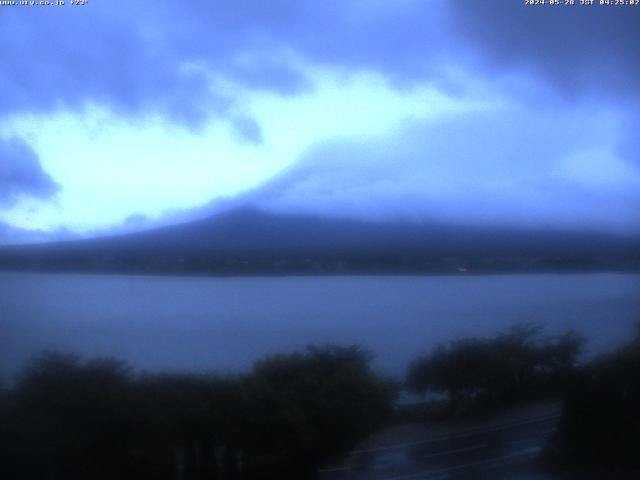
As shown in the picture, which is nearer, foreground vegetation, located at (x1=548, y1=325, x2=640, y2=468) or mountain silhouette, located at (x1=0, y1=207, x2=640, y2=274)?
mountain silhouette, located at (x1=0, y1=207, x2=640, y2=274)

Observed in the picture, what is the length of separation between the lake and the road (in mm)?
380

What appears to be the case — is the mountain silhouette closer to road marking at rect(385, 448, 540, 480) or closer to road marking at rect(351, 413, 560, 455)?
road marking at rect(351, 413, 560, 455)

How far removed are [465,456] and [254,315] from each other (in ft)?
3.40

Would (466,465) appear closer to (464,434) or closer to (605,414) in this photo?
(464,434)

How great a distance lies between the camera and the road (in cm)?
288

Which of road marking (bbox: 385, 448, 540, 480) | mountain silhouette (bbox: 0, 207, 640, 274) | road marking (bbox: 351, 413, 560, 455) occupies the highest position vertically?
mountain silhouette (bbox: 0, 207, 640, 274)

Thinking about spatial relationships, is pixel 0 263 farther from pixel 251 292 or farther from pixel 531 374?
pixel 531 374

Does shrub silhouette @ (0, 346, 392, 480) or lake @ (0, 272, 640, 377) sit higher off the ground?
lake @ (0, 272, 640, 377)

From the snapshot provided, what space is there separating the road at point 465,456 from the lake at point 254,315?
0.38m

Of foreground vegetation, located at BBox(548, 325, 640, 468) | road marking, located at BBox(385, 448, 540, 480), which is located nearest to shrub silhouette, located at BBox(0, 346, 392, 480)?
road marking, located at BBox(385, 448, 540, 480)

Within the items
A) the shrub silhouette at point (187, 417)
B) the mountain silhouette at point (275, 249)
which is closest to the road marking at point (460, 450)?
the shrub silhouette at point (187, 417)

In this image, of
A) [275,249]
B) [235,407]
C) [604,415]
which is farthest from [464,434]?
[275,249]

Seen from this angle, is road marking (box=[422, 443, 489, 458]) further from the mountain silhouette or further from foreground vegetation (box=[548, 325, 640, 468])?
the mountain silhouette

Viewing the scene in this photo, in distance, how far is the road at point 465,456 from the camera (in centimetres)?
288
